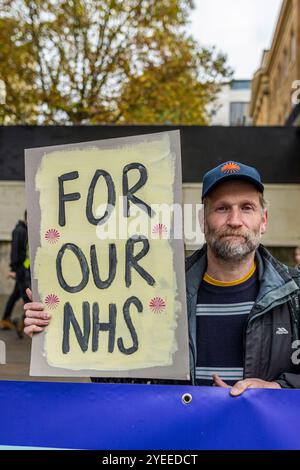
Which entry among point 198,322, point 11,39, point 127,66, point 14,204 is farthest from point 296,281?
point 11,39

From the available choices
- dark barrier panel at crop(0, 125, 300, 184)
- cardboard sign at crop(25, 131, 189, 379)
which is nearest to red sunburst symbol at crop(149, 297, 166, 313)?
cardboard sign at crop(25, 131, 189, 379)

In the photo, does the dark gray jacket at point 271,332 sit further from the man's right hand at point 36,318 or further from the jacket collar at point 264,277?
the man's right hand at point 36,318

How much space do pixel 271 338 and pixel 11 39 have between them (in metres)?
14.9

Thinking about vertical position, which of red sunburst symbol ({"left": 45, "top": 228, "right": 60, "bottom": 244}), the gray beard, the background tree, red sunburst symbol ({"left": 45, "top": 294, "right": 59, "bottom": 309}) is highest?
the background tree

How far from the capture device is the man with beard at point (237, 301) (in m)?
2.11

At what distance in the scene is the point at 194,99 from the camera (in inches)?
646

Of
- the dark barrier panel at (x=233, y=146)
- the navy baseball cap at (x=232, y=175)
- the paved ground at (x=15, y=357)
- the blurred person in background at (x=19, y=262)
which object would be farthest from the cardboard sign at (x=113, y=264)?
the dark barrier panel at (x=233, y=146)

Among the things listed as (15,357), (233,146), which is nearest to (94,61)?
(233,146)

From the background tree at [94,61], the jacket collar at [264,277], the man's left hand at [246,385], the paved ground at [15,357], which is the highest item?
the background tree at [94,61]

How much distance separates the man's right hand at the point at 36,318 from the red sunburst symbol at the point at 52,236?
0.21 m

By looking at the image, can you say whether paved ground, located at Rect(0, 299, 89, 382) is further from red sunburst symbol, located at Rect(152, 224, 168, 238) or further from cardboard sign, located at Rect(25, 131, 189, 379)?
red sunburst symbol, located at Rect(152, 224, 168, 238)

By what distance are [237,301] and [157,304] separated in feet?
1.14

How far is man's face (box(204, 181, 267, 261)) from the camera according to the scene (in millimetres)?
2133

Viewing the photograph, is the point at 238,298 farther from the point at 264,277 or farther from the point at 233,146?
the point at 233,146
